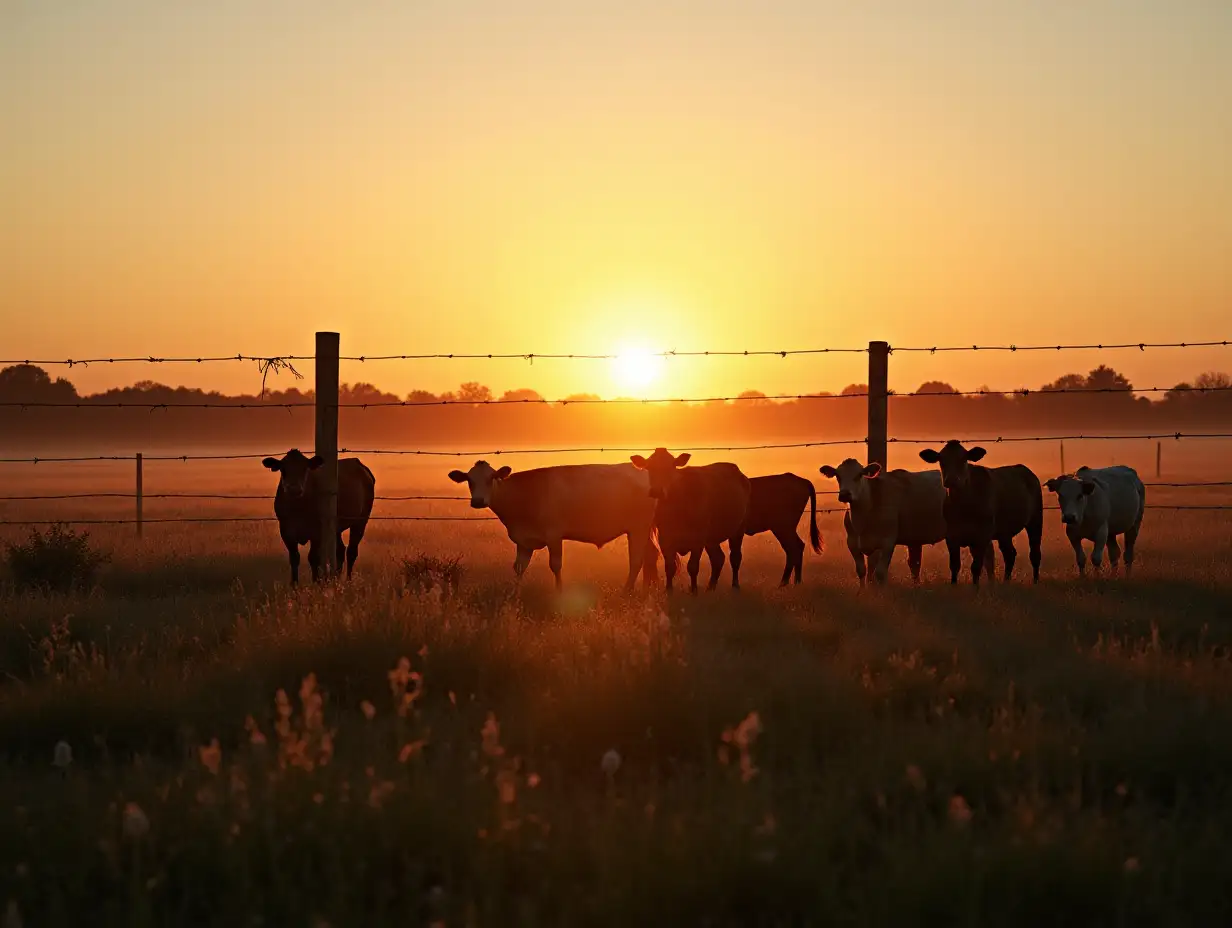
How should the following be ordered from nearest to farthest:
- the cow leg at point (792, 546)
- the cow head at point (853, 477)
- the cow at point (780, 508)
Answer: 1. the cow head at point (853, 477)
2. the cow leg at point (792, 546)
3. the cow at point (780, 508)

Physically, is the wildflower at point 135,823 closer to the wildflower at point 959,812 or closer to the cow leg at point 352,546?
the wildflower at point 959,812

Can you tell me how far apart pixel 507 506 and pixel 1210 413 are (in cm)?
12447

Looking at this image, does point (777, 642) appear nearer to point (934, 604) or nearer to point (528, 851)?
point (934, 604)

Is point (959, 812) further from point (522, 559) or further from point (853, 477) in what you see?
point (522, 559)

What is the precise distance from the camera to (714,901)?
13.2 feet

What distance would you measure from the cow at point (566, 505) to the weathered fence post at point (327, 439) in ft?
6.11

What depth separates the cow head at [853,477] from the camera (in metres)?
13.1

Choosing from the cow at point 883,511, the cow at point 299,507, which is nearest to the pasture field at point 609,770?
the cow at point 299,507


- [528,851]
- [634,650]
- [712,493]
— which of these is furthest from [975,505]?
[528,851]

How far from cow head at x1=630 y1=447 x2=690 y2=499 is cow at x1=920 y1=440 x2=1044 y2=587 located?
2852 millimetres

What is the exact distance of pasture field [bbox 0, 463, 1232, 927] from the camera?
4.06 metres

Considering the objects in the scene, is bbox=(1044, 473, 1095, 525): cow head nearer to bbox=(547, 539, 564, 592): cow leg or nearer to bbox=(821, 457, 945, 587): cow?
bbox=(821, 457, 945, 587): cow

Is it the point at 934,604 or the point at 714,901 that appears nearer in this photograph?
the point at 714,901

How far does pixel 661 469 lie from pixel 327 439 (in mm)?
3895
